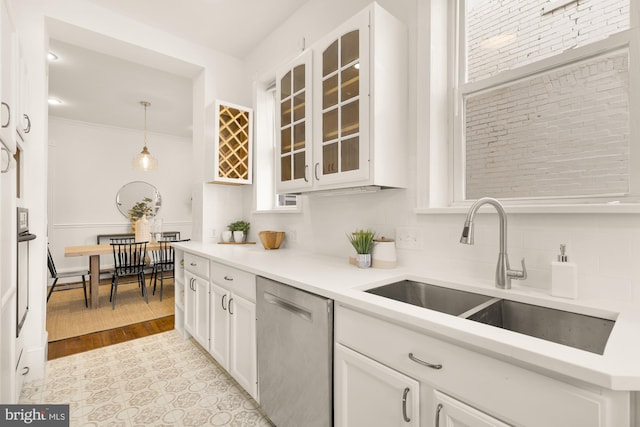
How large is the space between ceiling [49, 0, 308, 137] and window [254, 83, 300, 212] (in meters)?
0.58

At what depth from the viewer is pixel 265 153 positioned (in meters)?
3.10

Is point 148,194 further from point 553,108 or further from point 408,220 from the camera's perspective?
point 553,108

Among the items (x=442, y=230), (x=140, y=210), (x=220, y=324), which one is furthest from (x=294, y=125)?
(x=140, y=210)

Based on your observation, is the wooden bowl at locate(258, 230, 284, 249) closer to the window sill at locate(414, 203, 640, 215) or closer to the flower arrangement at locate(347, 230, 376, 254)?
the flower arrangement at locate(347, 230, 376, 254)

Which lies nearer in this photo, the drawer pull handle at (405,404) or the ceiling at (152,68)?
the drawer pull handle at (405,404)

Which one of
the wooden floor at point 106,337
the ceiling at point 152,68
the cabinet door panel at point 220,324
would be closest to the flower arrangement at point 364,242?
the cabinet door panel at point 220,324

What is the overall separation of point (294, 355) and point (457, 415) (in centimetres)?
77

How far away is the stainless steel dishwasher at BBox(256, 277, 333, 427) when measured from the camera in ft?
4.33

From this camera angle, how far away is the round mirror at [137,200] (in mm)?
5875

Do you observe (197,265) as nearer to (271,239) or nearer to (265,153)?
(271,239)

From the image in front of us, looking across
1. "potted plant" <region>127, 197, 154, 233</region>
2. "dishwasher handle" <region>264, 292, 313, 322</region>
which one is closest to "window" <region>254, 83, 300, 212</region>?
"dishwasher handle" <region>264, 292, 313, 322</region>

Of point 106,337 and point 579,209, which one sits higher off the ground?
point 579,209

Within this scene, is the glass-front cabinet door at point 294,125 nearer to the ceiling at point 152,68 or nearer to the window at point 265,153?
the window at point 265,153

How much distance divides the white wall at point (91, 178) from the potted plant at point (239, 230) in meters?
3.82
